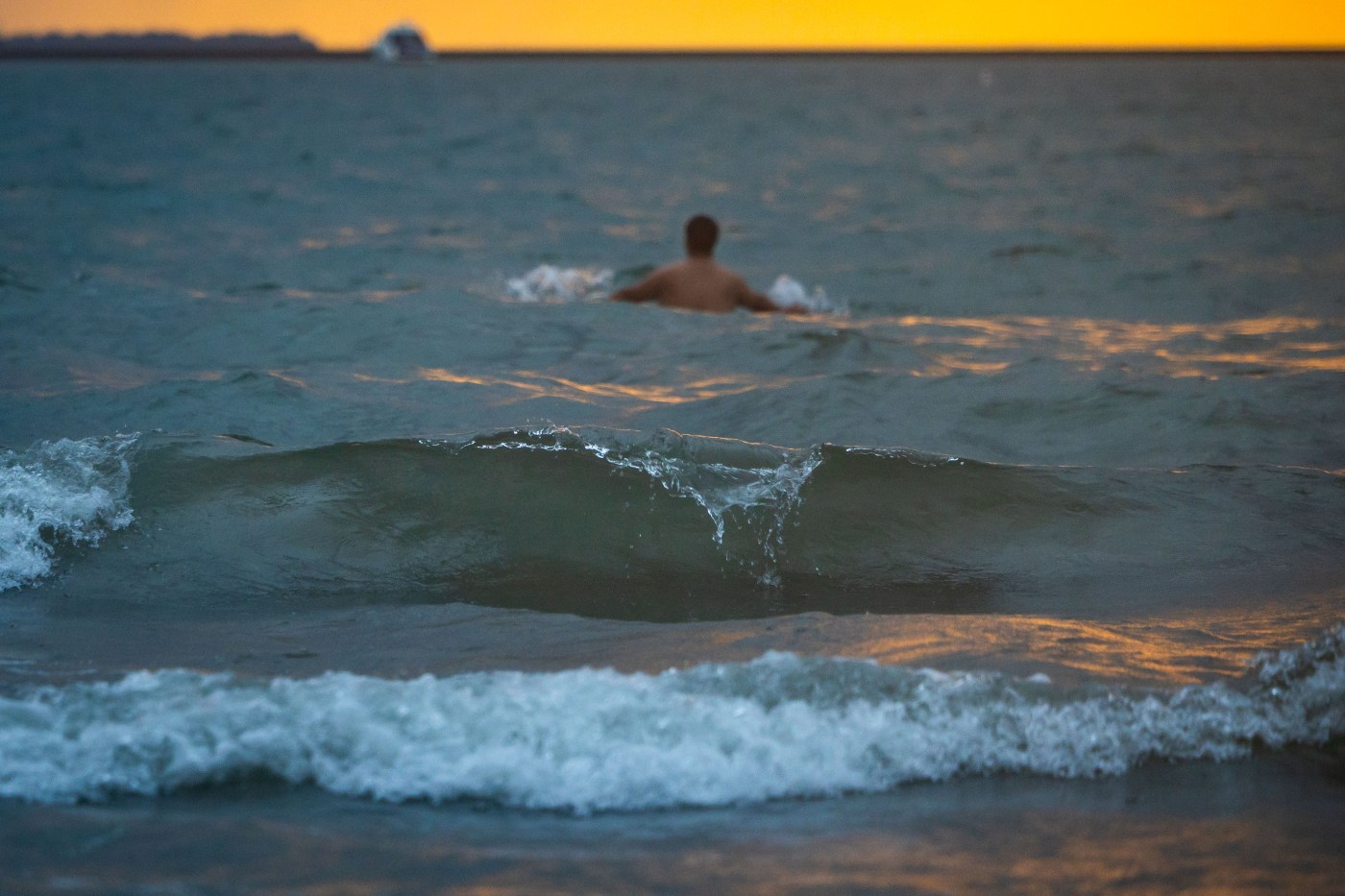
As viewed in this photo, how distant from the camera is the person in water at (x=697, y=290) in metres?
8.89

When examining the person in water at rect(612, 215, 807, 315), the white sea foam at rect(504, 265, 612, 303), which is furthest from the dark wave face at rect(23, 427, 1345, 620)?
the white sea foam at rect(504, 265, 612, 303)

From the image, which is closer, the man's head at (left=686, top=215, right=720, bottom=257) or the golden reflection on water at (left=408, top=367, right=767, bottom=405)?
the golden reflection on water at (left=408, top=367, right=767, bottom=405)

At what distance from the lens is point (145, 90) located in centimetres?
5031

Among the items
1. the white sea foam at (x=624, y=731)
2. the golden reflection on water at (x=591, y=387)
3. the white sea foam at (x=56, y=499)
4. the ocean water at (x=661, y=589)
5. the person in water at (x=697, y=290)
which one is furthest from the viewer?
the person in water at (x=697, y=290)

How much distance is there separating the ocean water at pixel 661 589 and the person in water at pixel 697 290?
1.40 feet

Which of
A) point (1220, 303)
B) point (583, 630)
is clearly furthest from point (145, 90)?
point (583, 630)

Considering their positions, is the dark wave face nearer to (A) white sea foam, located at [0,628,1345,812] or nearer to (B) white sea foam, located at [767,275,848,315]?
(A) white sea foam, located at [0,628,1345,812]

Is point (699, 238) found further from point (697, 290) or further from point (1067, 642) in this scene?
point (1067, 642)

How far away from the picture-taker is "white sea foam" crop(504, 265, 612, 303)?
9979mm

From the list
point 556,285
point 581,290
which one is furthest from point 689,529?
point 581,290

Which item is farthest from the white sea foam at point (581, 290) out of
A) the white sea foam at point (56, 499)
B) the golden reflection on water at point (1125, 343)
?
the white sea foam at point (56, 499)

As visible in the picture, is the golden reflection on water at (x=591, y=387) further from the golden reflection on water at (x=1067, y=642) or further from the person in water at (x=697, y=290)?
the golden reflection on water at (x=1067, y=642)

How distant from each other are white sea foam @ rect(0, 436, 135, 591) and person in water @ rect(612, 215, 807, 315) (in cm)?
475

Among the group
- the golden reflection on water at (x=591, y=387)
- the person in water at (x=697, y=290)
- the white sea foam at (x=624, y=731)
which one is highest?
the person in water at (x=697, y=290)
